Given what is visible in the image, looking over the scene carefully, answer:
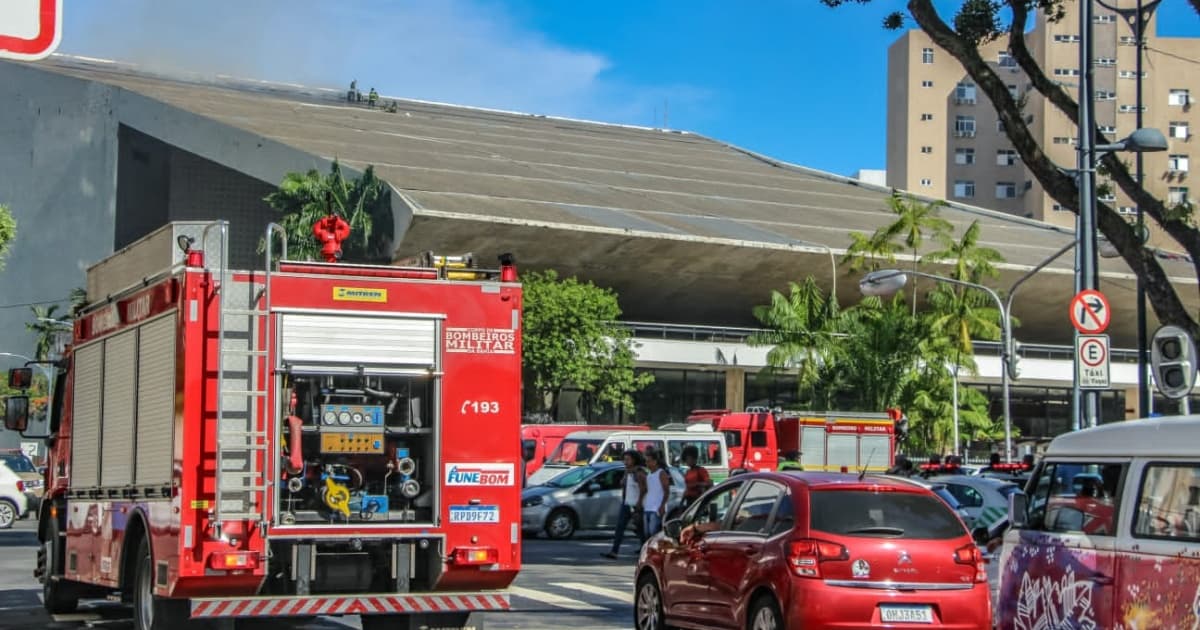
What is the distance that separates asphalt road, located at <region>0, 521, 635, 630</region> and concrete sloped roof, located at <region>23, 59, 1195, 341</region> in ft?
115

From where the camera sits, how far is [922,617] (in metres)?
11.6

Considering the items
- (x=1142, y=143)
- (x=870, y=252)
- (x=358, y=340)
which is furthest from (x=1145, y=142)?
(x=870, y=252)

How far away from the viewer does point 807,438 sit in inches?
1689

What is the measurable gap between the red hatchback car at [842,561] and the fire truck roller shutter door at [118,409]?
16.0ft

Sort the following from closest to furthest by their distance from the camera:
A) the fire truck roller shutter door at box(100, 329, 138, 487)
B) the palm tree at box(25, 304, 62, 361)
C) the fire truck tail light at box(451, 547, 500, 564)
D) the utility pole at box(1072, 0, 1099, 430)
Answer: the fire truck tail light at box(451, 547, 500, 564)
the fire truck roller shutter door at box(100, 329, 138, 487)
the utility pole at box(1072, 0, 1099, 430)
the palm tree at box(25, 304, 62, 361)

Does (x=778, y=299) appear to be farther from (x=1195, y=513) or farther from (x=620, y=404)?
(x=1195, y=513)

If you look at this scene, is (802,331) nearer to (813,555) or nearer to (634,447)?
(634,447)

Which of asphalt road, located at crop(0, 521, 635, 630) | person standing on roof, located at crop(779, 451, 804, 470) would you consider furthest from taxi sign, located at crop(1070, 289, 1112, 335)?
person standing on roof, located at crop(779, 451, 804, 470)

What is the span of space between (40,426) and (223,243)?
62.9 metres

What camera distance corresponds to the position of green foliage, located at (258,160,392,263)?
60062 millimetres

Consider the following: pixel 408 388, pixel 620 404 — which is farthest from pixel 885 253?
pixel 408 388

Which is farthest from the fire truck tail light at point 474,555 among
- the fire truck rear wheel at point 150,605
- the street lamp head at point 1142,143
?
the street lamp head at point 1142,143

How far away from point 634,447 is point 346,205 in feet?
91.7

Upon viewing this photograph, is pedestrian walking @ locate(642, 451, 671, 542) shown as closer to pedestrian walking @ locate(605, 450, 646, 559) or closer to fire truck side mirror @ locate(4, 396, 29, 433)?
pedestrian walking @ locate(605, 450, 646, 559)
